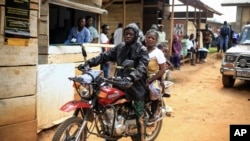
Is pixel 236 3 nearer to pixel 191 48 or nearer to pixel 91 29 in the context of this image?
A: pixel 191 48

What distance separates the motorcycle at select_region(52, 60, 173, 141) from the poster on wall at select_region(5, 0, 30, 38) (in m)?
1.08

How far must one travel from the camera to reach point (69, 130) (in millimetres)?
3418

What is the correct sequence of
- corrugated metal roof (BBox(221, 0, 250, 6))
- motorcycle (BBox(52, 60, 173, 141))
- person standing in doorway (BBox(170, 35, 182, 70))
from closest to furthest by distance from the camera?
motorcycle (BBox(52, 60, 173, 141)) < person standing in doorway (BBox(170, 35, 182, 70)) < corrugated metal roof (BBox(221, 0, 250, 6))

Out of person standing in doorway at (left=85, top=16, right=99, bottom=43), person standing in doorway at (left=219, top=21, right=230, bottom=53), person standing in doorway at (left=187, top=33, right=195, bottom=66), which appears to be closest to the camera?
person standing in doorway at (left=85, top=16, right=99, bottom=43)

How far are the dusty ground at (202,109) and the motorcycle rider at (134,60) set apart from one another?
1172 millimetres

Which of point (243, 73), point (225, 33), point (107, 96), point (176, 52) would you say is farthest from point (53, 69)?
point (225, 33)

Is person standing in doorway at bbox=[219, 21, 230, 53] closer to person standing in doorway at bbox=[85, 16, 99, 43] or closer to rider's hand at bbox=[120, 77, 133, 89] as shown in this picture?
person standing in doorway at bbox=[85, 16, 99, 43]

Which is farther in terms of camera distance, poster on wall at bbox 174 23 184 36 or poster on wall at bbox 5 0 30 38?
poster on wall at bbox 174 23 184 36

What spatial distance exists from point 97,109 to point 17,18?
60.7 inches

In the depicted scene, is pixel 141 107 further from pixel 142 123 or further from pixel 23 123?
pixel 23 123

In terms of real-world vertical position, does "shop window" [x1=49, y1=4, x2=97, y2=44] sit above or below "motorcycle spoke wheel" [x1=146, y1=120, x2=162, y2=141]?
above

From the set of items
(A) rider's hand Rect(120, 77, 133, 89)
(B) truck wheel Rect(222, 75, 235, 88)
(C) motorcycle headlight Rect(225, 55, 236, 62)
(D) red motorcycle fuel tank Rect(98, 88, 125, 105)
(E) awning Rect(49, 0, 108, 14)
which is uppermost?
(E) awning Rect(49, 0, 108, 14)

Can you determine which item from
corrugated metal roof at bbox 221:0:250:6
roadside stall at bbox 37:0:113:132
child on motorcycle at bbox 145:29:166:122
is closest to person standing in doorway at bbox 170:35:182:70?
roadside stall at bbox 37:0:113:132

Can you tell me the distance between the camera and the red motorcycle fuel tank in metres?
3.59
